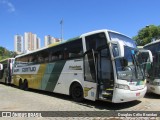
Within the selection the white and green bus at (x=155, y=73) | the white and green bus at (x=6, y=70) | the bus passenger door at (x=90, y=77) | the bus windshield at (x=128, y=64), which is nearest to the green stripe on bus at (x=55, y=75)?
the bus passenger door at (x=90, y=77)

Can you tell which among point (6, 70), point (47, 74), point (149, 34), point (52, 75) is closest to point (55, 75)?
point (52, 75)

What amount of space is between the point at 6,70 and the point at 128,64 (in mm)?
18635

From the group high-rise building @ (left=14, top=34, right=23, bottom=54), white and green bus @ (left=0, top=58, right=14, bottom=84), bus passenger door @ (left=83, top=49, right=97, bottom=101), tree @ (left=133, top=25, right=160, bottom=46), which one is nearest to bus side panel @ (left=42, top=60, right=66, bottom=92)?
bus passenger door @ (left=83, top=49, right=97, bottom=101)

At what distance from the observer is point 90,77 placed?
10.5m

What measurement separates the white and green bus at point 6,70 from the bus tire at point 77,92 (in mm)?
13255

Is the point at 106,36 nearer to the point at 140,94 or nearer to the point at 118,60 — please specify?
the point at 118,60

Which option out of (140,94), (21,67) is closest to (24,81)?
(21,67)

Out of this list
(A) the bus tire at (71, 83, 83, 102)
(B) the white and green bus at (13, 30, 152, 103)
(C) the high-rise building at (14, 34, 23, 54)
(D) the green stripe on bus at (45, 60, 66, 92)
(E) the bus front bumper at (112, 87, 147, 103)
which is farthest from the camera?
(C) the high-rise building at (14, 34, 23, 54)

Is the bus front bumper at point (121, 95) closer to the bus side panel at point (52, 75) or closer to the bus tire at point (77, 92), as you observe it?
the bus tire at point (77, 92)

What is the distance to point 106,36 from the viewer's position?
32.2ft

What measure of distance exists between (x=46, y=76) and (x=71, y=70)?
10.4ft

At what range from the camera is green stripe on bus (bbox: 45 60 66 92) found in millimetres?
12930

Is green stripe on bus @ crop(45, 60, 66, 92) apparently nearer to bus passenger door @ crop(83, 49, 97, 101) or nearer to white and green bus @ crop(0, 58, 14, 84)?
bus passenger door @ crop(83, 49, 97, 101)

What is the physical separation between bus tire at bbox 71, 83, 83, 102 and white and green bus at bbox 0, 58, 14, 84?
13.3m
